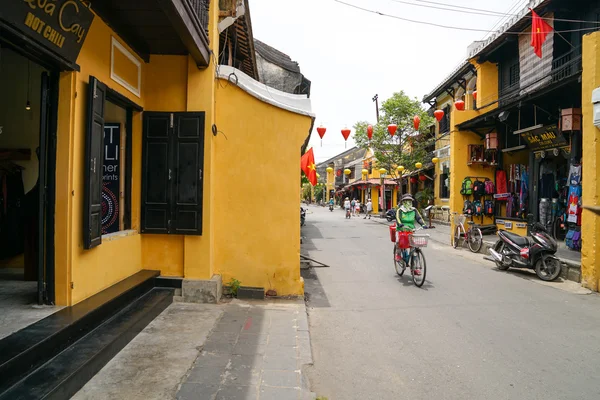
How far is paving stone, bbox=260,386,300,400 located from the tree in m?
21.4

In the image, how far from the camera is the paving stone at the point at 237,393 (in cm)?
300

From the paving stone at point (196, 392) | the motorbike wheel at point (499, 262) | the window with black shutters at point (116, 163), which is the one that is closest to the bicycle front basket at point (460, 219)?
the motorbike wheel at point (499, 262)

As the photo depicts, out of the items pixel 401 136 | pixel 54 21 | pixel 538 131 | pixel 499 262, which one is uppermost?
pixel 401 136

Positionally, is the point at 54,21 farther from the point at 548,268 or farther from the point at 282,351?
the point at 548,268

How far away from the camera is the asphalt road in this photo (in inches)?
134

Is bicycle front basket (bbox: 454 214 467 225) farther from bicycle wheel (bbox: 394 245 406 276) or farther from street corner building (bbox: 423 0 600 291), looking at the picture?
bicycle wheel (bbox: 394 245 406 276)

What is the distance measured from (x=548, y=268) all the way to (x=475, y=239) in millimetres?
3929

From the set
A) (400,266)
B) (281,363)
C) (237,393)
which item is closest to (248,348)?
(281,363)

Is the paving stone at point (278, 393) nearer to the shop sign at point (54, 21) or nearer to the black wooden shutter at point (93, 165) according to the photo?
the black wooden shutter at point (93, 165)

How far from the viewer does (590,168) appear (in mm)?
7125

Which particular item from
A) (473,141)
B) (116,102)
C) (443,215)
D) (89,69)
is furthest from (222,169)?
(443,215)

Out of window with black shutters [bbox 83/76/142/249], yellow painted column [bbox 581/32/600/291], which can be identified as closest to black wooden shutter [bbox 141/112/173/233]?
window with black shutters [bbox 83/76/142/249]

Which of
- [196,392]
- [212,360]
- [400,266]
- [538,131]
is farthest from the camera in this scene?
[538,131]

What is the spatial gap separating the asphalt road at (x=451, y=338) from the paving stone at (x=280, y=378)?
19 centimetres
